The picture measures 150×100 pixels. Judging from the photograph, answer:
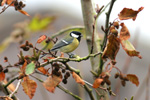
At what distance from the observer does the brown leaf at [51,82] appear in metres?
1.20

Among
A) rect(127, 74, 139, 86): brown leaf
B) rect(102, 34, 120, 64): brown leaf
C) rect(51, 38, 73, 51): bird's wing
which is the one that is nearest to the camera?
rect(102, 34, 120, 64): brown leaf

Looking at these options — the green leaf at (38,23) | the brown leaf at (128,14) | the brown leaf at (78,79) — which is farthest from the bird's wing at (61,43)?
the brown leaf at (128,14)

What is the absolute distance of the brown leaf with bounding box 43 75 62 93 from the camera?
3.93 ft

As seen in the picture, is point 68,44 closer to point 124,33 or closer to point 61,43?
point 61,43

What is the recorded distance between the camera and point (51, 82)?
1217 mm

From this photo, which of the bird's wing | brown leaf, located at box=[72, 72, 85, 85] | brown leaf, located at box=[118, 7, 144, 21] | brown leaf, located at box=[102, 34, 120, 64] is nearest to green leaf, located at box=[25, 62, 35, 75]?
brown leaf, located at box=[72, 72, 85, 85]

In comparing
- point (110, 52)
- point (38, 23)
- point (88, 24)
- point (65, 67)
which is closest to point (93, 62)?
point (88, 24)

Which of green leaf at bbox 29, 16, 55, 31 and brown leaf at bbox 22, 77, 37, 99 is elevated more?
green leaf at bbox 29, 16, 55, 31

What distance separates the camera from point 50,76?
4.09ft

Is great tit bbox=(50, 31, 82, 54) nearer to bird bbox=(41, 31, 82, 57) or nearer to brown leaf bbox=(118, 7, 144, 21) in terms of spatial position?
bird bbox=(41, 31, 82, 57)

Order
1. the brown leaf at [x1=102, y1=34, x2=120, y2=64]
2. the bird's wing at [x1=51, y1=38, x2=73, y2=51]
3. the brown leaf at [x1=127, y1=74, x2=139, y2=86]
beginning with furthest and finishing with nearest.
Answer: the bird's wing at [x1=51, y1=38, x2=73, y2=51]
the brown leaf at [x1=127, y1=74, x2=139, y2=86]
the brown leaf at [x1=102, y1=34, x2=120, y2=64]

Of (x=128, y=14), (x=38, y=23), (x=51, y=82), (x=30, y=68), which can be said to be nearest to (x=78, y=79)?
(x=51, y=82)

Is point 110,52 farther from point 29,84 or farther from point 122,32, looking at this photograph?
point 29,84

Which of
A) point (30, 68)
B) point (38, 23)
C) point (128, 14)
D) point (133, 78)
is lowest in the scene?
point (133, 78)
